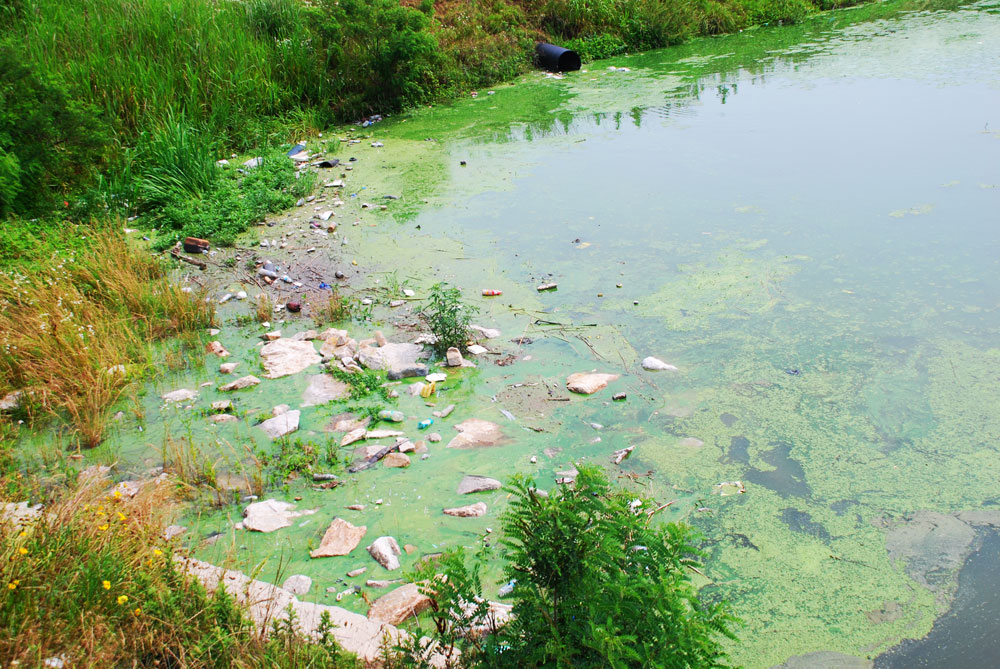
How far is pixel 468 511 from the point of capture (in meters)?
2.87

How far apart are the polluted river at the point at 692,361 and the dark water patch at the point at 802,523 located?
0.7 inches

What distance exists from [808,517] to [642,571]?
1.15m

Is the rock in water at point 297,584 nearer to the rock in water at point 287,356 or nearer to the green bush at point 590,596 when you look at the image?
the green bush at point 590,596

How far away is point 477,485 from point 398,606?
2.44ft

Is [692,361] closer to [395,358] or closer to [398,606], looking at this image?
[395,358]

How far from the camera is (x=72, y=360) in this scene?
3.71m

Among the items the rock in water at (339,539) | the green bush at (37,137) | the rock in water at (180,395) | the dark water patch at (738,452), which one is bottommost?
the dark water patch at (738,452)

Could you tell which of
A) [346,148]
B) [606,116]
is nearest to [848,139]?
[606,116]

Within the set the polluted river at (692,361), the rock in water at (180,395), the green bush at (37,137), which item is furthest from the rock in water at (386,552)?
the green bush at (37,137)

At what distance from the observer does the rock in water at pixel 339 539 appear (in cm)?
268

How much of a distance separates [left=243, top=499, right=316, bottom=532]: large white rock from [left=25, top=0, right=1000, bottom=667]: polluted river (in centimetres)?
5

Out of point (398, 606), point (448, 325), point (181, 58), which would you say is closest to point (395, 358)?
point (448, 325)

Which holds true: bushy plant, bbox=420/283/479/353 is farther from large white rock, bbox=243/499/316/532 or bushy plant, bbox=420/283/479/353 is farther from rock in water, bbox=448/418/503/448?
large white rock, bbox=243/499/316/532

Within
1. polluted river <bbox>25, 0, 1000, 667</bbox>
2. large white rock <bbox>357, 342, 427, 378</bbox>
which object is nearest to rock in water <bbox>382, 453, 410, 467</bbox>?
polluted river <bbox>25, 0, 1000, 667</bbox>
